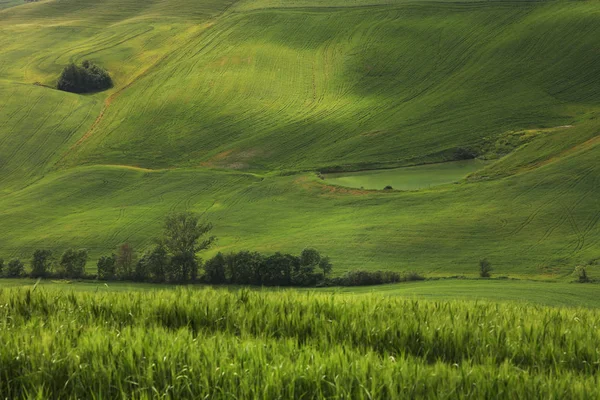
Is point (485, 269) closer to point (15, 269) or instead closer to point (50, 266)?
point (50, 266)

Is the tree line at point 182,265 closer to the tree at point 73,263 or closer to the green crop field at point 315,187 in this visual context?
the tree at point 73,263

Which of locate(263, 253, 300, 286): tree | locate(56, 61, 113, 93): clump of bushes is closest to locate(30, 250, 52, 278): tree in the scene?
locate(263, 253, 300, 286): tree

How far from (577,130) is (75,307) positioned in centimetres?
6864

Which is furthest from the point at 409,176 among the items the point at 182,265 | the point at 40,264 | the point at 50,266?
the point at 40,264

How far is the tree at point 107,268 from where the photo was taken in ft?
162

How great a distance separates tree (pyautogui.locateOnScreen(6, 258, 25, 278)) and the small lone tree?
35226 millimetres

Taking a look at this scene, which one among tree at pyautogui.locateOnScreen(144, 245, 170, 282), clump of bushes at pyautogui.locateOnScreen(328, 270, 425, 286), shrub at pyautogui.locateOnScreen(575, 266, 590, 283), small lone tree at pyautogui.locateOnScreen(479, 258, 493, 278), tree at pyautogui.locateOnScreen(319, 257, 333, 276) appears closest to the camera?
shrub at pyautogui.locateOnScreen(575, 266, 590, 283)

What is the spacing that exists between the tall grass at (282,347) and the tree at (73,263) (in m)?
46.4

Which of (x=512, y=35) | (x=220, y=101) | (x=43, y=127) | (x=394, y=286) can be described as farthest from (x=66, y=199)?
(x=512, y=35)

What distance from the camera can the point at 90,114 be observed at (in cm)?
8850

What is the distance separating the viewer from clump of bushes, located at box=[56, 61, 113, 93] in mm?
96000

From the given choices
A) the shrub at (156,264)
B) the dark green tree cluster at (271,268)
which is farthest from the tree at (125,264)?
the dark green tree cluster at (271,268)

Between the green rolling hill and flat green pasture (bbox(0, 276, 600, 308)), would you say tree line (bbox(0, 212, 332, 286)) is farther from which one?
flat green pasture (bbox(0, 276, 600, 308))

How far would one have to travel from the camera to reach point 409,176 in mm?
66688
